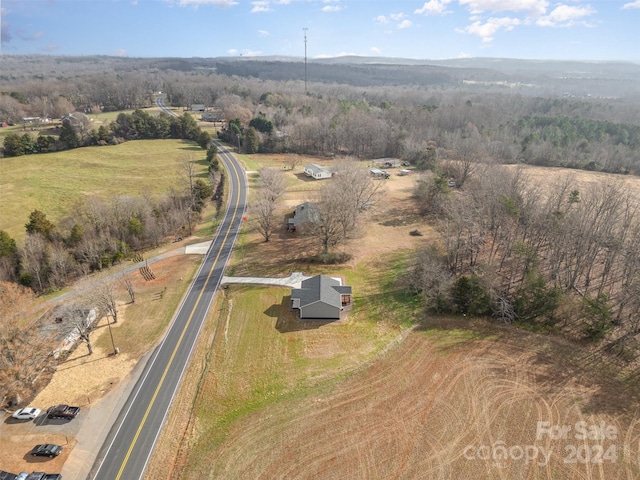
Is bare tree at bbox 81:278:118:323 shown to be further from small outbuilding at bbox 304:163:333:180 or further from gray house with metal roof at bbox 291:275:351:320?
small outbuilding at bbox 304:163:333:180

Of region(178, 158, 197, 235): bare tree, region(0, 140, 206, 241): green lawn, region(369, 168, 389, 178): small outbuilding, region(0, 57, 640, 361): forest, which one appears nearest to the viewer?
region(0, 57, 640, 361): forest

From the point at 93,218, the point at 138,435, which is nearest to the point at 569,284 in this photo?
the point at 138,435

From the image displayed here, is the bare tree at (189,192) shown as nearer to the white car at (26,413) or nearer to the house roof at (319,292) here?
the house roof at (319,292)

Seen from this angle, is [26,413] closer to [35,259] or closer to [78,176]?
[35,259]

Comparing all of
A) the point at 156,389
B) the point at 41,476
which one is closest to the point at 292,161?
the point at 156,389

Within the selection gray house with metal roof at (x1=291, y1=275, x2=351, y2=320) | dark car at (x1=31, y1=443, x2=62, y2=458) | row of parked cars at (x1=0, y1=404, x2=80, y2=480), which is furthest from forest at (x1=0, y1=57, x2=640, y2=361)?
dark car at (x1=31, y1=443, x2=62, y2=458)

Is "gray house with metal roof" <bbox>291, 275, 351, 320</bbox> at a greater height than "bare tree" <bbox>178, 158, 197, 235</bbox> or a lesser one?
lesser
